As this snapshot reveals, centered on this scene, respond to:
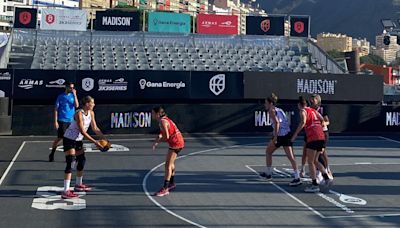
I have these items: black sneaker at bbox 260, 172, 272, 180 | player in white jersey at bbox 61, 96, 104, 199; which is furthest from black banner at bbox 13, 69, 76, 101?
player in white jersey at bbox 61, 96, 104, 199

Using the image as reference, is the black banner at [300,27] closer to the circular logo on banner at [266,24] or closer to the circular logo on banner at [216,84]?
the circular logo on banner at [266,24]

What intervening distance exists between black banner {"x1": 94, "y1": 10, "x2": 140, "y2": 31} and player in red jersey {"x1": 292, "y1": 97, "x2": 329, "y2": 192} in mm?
23188

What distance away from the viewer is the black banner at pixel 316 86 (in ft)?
83.1

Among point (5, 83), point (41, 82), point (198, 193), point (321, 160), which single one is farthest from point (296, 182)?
point (5, 83)

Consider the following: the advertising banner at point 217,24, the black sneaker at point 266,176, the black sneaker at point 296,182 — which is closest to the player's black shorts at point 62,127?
the black sneaker at point 266,176

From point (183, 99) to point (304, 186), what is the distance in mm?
12851

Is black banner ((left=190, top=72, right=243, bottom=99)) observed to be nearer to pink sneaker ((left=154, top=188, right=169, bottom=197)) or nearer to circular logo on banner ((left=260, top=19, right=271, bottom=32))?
circular logo on banner ((left=260, top=19, right=271, bottom=32))

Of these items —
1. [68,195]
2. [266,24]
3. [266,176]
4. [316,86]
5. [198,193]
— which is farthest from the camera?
[266,24]

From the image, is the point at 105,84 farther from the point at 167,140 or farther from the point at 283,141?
the point at 167,140

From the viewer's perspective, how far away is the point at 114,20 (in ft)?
111

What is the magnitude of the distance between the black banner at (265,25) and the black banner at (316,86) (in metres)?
9.65

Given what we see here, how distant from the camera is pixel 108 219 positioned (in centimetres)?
935

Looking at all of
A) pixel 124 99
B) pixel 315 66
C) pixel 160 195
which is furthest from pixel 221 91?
pixel 160 195

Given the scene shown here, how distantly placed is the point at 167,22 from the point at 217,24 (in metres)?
3.11
